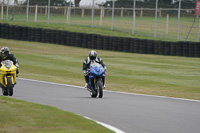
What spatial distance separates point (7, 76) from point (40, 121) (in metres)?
5.37

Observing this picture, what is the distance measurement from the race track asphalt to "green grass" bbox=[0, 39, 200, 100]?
238cm

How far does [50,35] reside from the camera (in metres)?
37.6

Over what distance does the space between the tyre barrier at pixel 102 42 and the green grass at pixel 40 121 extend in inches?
904

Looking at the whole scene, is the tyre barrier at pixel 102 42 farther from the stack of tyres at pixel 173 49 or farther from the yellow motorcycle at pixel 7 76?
the yellow motorcycle at pixel 7 76

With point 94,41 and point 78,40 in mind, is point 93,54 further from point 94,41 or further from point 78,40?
point 78,40

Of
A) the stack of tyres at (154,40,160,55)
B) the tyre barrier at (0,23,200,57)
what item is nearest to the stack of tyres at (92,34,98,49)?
the tyre barrier at (0,23,200,57)

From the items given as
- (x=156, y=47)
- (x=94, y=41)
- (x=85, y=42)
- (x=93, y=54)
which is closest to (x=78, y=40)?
(x=85, y=42)

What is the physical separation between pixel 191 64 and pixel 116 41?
7.78m

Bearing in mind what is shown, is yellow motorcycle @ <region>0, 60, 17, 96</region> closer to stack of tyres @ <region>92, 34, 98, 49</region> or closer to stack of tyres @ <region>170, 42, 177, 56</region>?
stack of tyres @ <region>170, 42, 177, 56</region>

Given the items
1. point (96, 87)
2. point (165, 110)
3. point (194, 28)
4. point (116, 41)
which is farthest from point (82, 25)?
point (165, 110)

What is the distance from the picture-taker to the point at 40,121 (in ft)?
27.0

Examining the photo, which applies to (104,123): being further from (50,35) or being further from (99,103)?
(50,35)

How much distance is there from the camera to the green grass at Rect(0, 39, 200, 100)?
18.0 m

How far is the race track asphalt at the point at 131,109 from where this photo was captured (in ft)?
28.9
